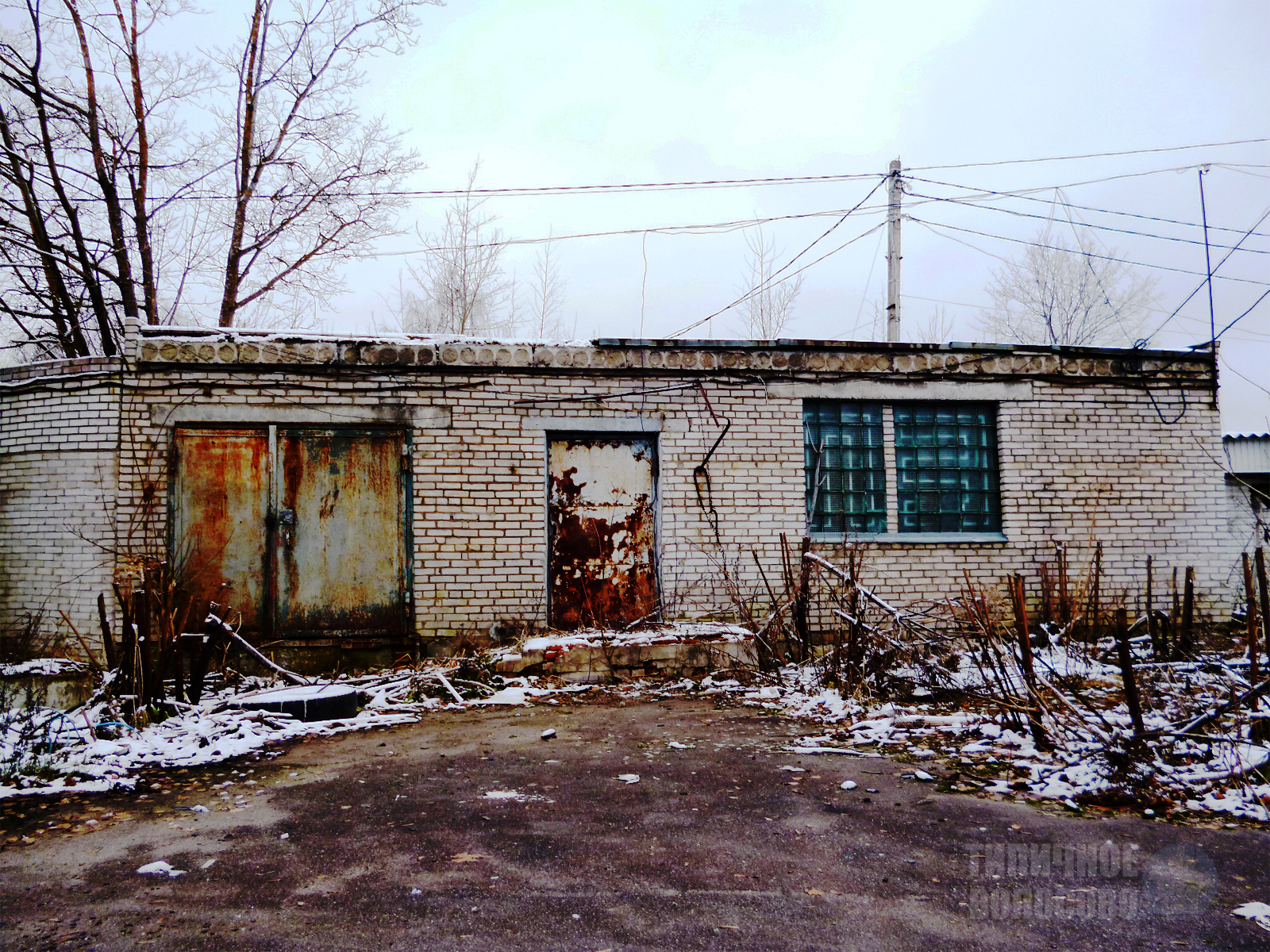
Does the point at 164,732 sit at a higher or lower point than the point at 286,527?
lower

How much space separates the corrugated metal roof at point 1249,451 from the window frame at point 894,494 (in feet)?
22.0

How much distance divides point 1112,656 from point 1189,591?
886 millimetres

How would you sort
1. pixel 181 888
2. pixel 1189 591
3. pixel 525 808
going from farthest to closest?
pixel 1189 591
pixel 525 808
pixel 181 888

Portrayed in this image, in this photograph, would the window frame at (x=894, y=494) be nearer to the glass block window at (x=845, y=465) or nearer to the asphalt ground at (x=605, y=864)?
the glass block window at (x=845, y=465)

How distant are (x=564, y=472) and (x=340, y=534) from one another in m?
2.19

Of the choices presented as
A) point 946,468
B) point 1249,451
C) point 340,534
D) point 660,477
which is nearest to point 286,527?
point 340,534

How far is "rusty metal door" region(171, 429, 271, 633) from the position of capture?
7.11 meters

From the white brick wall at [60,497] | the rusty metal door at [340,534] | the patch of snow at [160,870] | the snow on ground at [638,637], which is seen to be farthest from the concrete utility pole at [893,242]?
the patch of snow at [160,870]

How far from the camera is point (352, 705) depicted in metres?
5.89

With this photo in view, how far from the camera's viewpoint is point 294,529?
23.8 ft

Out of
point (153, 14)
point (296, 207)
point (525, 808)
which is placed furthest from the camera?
point (296, 207)

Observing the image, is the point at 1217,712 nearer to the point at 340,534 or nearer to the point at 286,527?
the point at 340,534

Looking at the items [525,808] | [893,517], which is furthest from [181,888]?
[893,517]

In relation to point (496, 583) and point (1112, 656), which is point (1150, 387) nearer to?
point (1112, 656)
